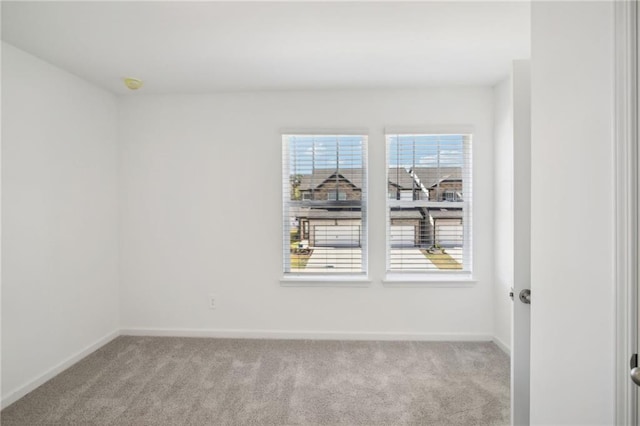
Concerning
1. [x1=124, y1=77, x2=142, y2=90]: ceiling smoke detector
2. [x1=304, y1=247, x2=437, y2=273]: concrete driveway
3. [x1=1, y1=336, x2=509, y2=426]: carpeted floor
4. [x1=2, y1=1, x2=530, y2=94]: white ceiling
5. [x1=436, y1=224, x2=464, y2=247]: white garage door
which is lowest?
[x1=1, y1=336, x2=509, y2=426]: carpeted floor

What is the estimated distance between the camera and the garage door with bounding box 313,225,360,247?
3359mm

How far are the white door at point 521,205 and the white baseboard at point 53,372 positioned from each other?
10.7 feet

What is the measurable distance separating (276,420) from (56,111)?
2933 mm

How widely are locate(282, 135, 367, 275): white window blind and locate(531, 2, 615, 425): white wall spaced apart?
2.10 m

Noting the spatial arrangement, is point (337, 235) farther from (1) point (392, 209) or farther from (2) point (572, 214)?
(2) point (572, 214)

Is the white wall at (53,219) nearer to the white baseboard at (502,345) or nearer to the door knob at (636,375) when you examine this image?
the door knob at (636,375)

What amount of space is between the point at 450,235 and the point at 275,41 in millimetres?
2438

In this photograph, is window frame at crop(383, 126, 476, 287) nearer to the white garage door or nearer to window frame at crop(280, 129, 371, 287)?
the white garage door

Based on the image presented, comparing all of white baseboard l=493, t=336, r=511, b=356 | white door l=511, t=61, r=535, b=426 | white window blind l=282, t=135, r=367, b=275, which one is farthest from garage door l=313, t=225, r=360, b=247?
white door l=511, t=61, r=535, b=426

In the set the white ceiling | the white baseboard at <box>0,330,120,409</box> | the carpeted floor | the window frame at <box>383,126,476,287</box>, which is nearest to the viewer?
the white ceiling

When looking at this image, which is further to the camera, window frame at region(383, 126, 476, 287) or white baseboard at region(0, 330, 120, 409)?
window frame at region(383, 126, 476, 287)

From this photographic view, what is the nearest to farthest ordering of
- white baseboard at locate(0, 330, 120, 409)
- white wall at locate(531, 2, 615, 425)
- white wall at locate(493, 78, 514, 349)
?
white wall at locate(531, 2, 615, 425)
white baseboard at locate(0, 330, 120, 409)
white wall at locate(493, 78, 514, 349)

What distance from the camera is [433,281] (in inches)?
127

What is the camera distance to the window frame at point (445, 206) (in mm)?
Answer: 3215
